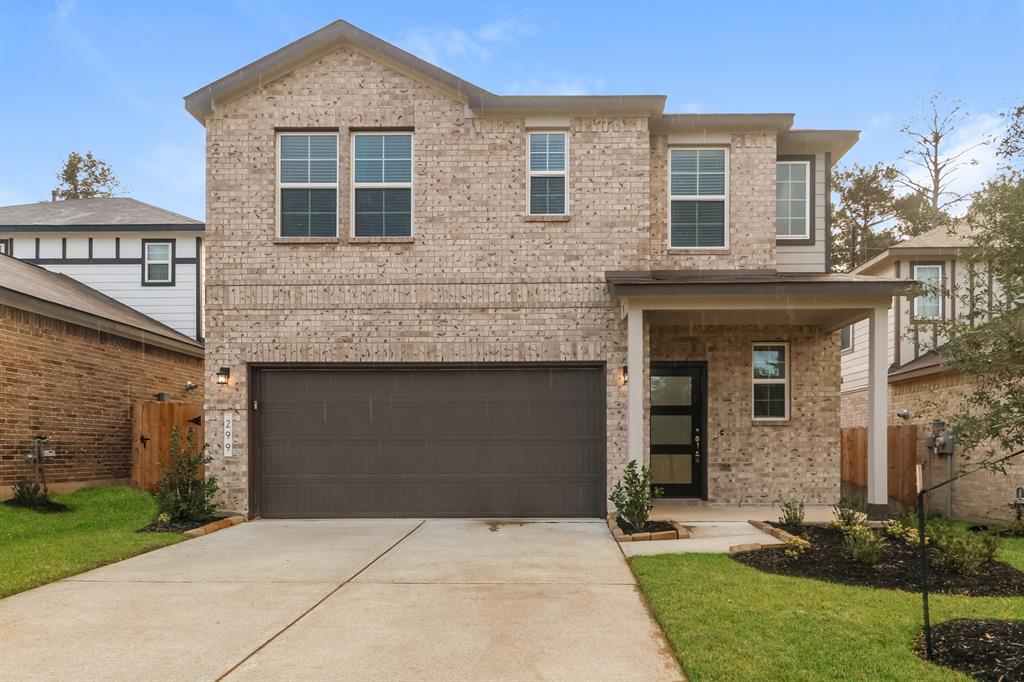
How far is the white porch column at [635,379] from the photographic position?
32.6 ft

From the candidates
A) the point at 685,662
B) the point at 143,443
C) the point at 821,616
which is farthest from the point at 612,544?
the point at 143,443

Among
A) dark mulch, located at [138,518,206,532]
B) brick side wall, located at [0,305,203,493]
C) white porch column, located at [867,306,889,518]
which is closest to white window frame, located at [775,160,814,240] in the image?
white porch column, located at [867,306,889,518]

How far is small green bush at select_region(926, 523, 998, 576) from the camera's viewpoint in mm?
6526

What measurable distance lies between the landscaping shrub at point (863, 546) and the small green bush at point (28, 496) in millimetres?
10801

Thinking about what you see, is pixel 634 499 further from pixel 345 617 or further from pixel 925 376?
pixel 925 376

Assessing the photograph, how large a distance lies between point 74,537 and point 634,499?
6.86m

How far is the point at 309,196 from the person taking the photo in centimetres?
1077

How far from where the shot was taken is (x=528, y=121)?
35.3 feet

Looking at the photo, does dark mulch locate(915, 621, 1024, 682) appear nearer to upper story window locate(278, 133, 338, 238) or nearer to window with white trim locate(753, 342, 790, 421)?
window with white trim locate(753, 342, 790, 421)

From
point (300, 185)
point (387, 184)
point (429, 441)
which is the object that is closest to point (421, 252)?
point (387, 184)

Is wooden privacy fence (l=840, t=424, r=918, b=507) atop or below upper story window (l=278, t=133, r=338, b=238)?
below

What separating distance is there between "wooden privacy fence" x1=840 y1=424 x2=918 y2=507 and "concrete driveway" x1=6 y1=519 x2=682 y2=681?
7.25 metres

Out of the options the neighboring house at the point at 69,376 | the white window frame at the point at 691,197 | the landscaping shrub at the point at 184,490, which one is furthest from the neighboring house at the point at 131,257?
the white window frame at the point at 691,197

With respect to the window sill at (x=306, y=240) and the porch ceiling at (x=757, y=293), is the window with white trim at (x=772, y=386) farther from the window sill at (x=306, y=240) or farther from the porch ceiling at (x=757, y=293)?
the window sill at (x=306, y=240)
